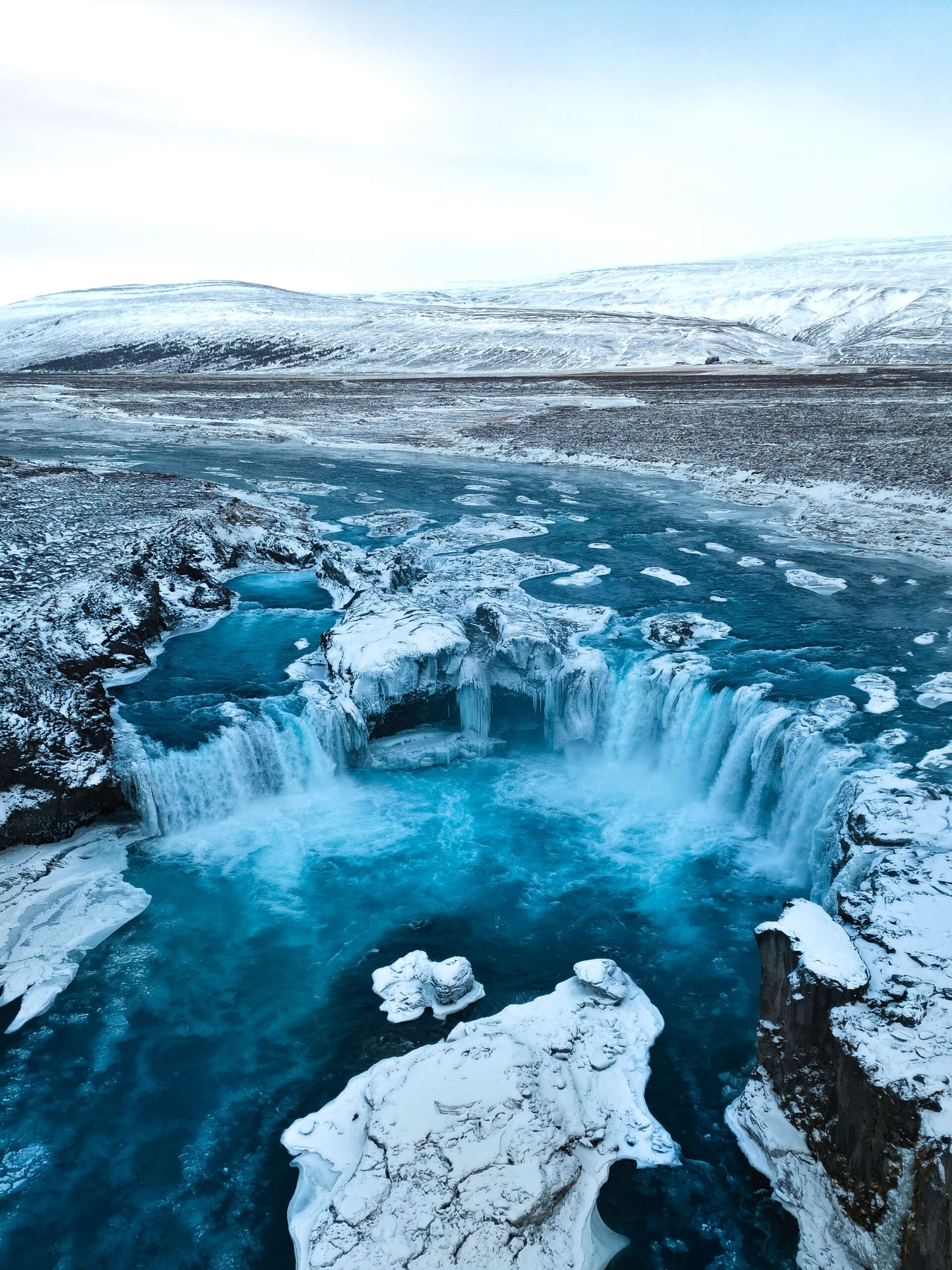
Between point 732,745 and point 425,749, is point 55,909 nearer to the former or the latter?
point 425,749

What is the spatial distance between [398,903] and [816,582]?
10834 mm

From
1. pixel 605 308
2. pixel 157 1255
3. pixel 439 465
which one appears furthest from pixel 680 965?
pixel 605 308

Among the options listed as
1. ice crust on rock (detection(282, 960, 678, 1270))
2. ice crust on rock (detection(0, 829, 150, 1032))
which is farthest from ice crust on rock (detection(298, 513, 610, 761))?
ice crust on rock (detection(282, 960, 678, 1270))

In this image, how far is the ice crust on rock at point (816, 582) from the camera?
15312mm

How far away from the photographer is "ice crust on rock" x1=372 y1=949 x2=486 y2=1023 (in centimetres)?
792

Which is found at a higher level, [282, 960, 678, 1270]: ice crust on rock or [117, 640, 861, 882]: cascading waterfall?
[117, 640, 861, 882]: cascading waterfall

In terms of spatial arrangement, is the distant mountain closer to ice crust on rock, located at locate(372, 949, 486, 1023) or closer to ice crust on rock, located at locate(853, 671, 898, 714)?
ice crust on rock, located at locate(853, 671, 898, 714)

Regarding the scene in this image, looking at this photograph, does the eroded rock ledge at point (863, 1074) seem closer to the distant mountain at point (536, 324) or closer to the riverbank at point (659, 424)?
the riverbank at point (659, 424)

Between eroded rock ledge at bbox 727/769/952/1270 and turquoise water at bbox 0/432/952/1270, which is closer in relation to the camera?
eroded rock ledge at bbox 727/769/952/1270

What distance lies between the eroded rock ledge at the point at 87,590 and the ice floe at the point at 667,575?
313 inches

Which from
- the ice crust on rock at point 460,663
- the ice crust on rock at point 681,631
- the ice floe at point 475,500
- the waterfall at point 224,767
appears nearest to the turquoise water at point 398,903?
the waterfall at point 224,767

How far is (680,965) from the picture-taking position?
8.44 meters

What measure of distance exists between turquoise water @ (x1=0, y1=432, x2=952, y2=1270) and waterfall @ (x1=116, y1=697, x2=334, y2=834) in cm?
4

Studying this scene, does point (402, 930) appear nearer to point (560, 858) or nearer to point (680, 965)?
point (560, 858)
